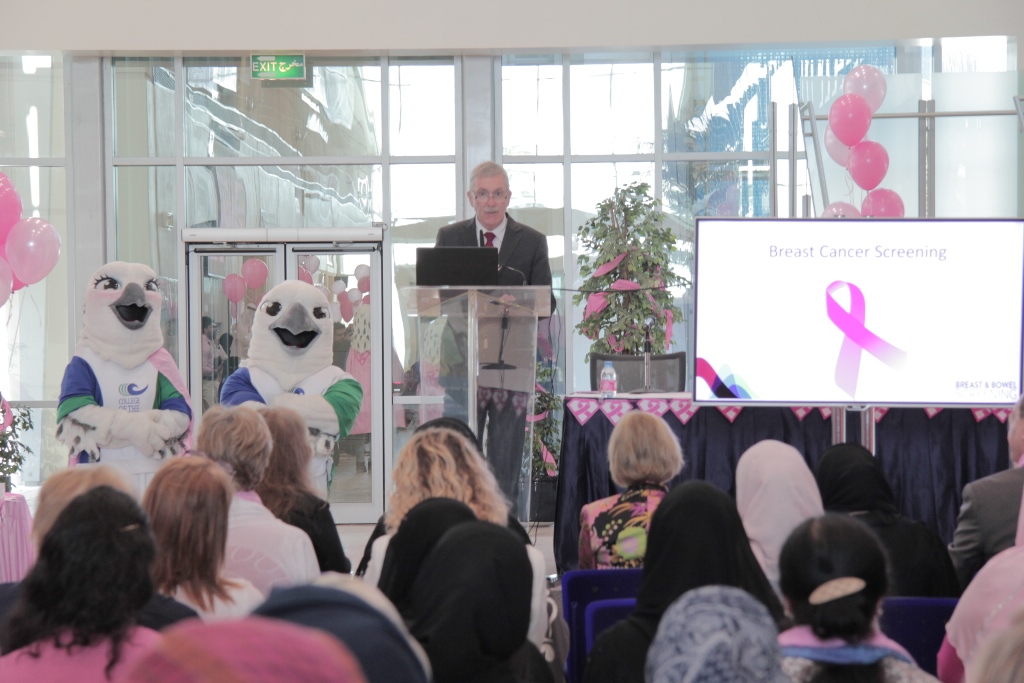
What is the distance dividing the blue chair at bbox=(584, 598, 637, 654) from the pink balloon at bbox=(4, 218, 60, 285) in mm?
4665

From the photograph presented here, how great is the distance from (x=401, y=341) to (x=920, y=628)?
6.51 m

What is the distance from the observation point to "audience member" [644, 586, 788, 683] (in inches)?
54.9

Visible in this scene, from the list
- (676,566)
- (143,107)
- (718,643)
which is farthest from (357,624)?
(143,107)

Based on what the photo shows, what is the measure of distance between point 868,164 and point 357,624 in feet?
22.0

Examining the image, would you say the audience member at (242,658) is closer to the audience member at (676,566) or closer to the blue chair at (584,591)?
the audience member at (676,566)

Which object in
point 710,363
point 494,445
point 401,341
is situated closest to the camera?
point 710,363

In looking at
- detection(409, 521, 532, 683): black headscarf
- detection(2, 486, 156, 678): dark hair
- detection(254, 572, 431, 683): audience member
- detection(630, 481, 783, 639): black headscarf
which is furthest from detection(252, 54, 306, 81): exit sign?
detection(254, 572, 431, 683): audience member

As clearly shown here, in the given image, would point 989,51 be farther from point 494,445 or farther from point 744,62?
point 494,445

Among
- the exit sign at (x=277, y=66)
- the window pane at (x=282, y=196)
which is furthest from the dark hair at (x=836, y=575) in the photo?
the exit sign at (x=277, y=66)

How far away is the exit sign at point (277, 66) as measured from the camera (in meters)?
8.63

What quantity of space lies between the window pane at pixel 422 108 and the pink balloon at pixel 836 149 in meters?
3.08

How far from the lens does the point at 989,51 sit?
343 inches

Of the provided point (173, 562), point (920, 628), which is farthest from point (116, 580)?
point (920, 628)

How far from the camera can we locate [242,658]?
63cm
